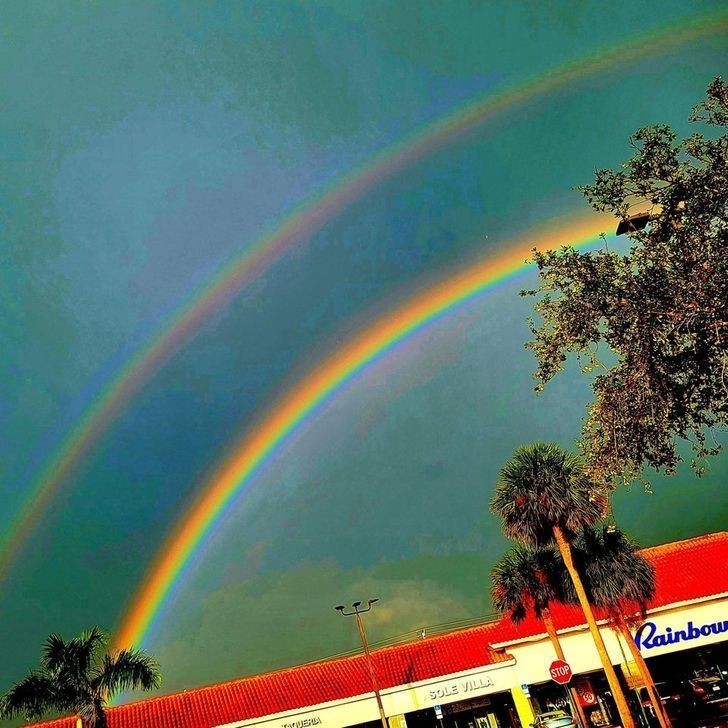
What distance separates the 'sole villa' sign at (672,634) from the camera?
4288cm

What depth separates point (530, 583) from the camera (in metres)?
36.2

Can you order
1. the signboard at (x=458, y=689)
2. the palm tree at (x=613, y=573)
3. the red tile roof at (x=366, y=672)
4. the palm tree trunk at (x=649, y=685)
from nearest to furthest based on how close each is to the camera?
the palm tree trunk at (x=649, y=685) → the palm tree at (x=613, y=573) → the signboard at (x=458, y=689) → the red tile roof at (x=366, y=672)

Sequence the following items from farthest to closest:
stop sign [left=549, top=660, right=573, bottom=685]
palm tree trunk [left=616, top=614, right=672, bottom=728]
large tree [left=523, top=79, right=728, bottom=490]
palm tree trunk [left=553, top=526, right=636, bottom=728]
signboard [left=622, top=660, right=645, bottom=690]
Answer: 1. signboard [left=622, top=660, right=645, bottom=690]
2. palm tree trunk [left=616, top=614, right=672, bottom=728]
3. palm tree trunk [left=553, top=526, right=636, bottom=728]
4. stop sign [left=549, top=660, right=573, bottom=685]
5. large tree [left=523, top=79, right=728, bottom=490]

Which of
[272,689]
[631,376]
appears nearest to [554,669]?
[631,376]

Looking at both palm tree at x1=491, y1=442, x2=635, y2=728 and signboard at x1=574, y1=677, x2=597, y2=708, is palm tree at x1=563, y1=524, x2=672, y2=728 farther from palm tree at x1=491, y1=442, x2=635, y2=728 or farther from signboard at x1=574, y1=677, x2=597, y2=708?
signboard at x1=574, y1=677, x2=597, y2=708

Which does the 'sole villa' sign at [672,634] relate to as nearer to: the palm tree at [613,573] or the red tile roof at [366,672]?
the red tile roof at [366,672]

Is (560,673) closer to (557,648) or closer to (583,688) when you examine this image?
(557,648)

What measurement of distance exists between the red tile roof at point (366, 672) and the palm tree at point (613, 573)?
362 inches

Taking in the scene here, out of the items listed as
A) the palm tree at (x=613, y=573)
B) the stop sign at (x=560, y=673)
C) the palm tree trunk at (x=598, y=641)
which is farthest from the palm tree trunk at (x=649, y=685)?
the stop sign at (x=560, y=673)

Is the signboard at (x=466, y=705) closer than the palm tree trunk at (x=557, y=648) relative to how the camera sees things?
No

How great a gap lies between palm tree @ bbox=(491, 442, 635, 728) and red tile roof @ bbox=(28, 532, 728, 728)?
54.3 feet

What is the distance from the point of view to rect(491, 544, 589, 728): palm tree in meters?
36.2

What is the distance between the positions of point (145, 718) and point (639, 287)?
4519 cm

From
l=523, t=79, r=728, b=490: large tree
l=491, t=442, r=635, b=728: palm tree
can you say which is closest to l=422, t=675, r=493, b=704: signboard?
l=491, t=442, r=635, b=728: palm tree
